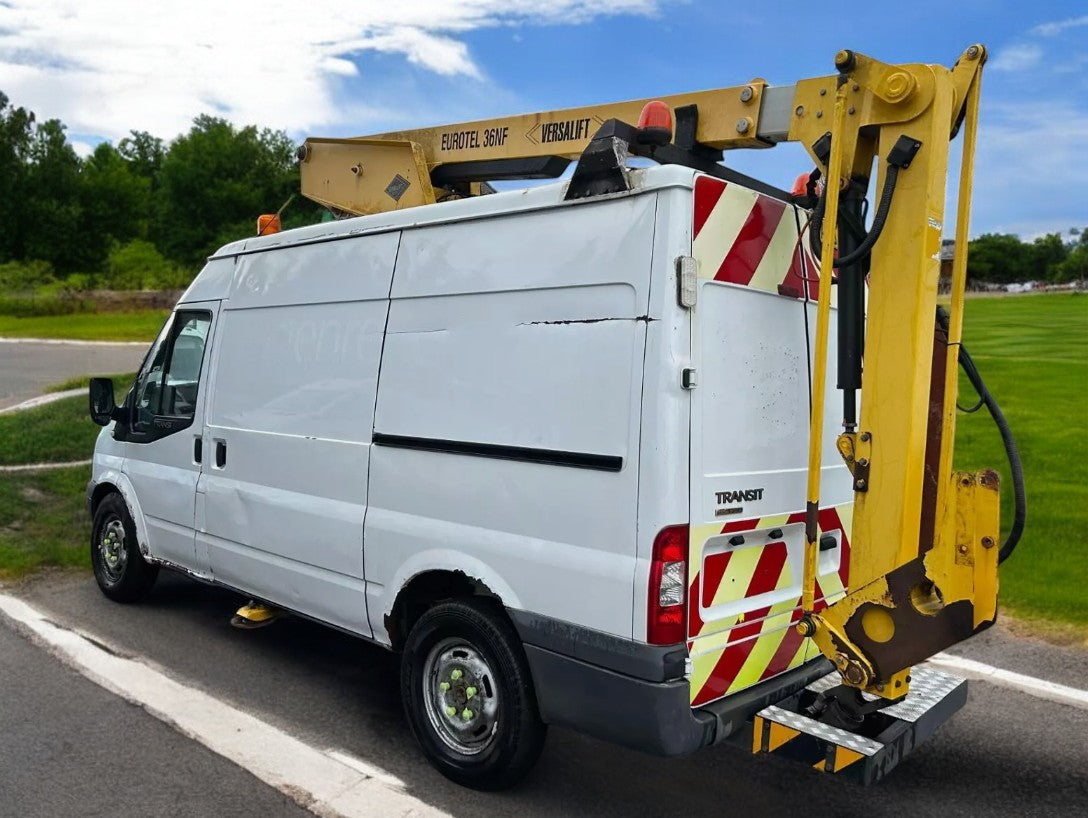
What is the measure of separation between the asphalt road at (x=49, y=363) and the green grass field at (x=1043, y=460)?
14.0 metres

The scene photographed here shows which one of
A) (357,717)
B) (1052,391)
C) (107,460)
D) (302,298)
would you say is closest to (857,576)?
(357,717)

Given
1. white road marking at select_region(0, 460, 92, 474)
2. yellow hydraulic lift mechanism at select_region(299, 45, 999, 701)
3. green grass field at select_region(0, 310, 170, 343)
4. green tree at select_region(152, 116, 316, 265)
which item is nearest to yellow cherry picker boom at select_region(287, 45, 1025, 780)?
yellow hydraulic lift mechanism at select_region(299, 45, 999, 701)

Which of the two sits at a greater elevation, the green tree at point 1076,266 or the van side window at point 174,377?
the green tree at point 1076,266

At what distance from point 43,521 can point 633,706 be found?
6.89 m

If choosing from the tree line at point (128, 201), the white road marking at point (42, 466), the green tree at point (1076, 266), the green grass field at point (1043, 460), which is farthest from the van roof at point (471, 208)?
the green tree at point (1076, 266)

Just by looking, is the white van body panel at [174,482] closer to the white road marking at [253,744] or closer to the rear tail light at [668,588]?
the white road marking at [253,744]

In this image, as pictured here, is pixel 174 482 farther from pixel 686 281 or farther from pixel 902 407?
pixel 902 407

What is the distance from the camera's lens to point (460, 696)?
13.1 ft

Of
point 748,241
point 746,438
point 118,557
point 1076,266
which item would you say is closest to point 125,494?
point 118,557

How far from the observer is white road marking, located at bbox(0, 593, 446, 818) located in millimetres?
3799

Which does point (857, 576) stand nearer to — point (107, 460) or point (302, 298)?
point (302, 298)

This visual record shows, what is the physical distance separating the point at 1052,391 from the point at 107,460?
576 inches

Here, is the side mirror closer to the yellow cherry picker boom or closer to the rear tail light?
the yellow cherry picker boom

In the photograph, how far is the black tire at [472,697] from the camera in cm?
373
